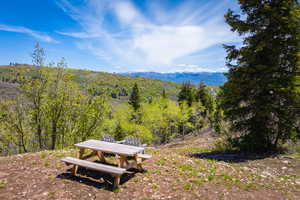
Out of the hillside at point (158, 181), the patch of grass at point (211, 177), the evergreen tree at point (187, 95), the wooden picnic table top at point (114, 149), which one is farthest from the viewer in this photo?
the evergreen tree at point (187, 95)

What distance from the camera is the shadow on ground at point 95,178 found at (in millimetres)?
5214

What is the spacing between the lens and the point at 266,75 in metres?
8.59

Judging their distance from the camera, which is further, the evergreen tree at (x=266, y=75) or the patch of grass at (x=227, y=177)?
the evergreen tree at (x=266, y=75)

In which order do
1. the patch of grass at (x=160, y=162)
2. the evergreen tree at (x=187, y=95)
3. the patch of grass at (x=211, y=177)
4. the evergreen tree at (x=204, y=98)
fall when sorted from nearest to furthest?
1. the patch of grass at (x=211, y=177)
2. the patch of grass at (x=160, y=162)
3. the evergreen tree at (x=187, y=95)
4. the evergreen tree at (x=204, y=98)

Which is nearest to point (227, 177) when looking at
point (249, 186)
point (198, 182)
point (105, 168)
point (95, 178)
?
point (249, 186)

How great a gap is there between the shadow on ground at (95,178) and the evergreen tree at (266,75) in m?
6.52

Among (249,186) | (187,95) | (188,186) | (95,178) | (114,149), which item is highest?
(187,95)

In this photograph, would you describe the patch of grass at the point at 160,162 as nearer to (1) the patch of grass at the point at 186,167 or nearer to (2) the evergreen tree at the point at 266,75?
(1) the patch of grass at the point at 186,167

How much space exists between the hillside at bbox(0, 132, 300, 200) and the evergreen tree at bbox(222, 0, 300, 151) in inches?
81.5

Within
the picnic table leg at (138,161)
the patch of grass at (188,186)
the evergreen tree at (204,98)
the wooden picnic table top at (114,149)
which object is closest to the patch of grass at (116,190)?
the wooden picnic table top at (114,149)

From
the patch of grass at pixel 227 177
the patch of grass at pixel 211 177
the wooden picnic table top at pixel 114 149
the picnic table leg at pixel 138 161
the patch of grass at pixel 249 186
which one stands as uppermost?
the wooden picnic table top at pixel 114 149

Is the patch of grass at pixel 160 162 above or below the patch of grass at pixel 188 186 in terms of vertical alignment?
above

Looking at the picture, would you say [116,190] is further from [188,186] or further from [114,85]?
[114,85]

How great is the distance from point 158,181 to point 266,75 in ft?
23.5
